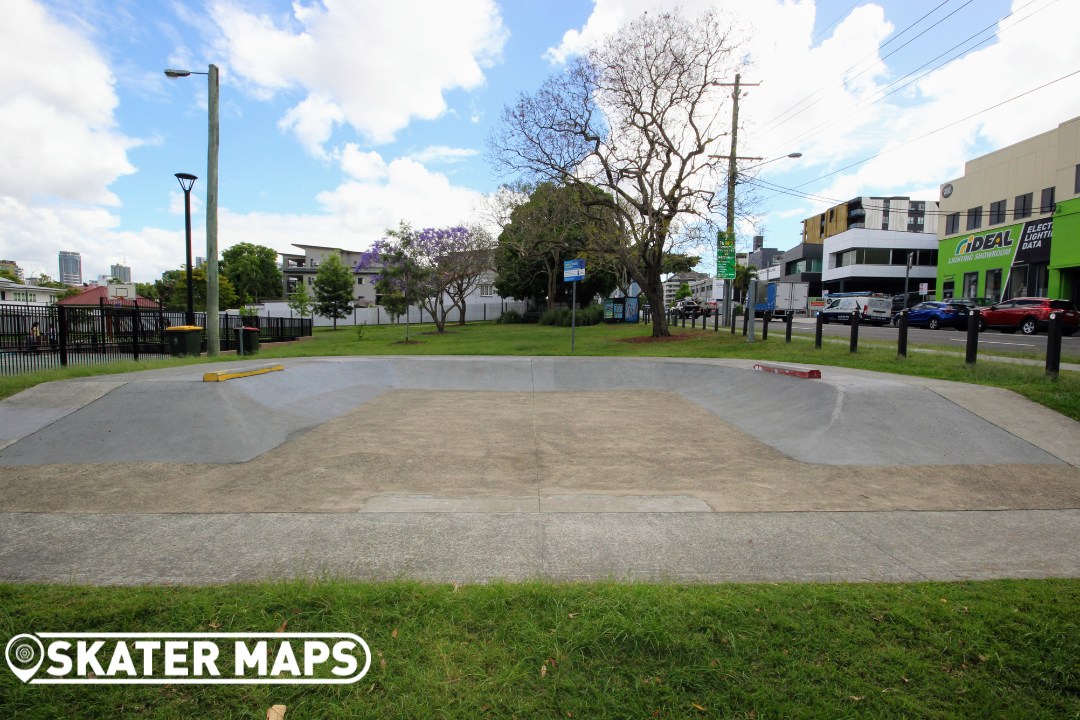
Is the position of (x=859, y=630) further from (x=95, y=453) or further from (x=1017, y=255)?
(x=1017, y=255)

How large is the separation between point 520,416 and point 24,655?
288 inches

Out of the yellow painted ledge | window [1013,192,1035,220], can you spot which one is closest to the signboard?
the yellow painted ledge

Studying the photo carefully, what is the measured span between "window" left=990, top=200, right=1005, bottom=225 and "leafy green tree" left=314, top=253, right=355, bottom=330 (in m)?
50.7

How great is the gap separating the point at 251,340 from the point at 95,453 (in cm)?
1597

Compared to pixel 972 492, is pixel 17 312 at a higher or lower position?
higher

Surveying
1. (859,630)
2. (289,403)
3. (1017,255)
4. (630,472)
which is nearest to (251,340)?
(289,403)

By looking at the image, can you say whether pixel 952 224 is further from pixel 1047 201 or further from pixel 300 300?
pixel 300 300

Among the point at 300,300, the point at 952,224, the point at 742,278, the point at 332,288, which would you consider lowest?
the point at 300,300

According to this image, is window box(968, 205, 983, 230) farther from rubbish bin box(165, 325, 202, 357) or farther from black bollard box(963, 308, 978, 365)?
rubbish bin box(165, 325, 202, 357)

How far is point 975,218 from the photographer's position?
43938 mm

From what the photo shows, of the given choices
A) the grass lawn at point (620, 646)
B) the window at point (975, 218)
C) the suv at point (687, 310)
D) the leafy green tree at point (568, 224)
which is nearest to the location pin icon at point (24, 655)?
the grass lawn at point (620, 646)

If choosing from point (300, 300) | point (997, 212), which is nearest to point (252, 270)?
point (300, 300)

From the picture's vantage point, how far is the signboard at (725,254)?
19578mm

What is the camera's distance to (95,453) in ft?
21.6
